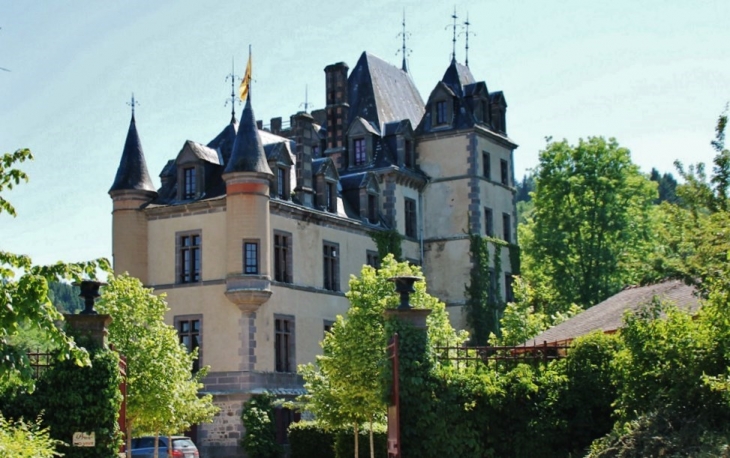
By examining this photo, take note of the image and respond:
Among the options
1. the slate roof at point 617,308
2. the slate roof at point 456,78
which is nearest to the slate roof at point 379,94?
the slate roof at point 456,78

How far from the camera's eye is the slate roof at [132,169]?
44.6m

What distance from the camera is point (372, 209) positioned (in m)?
49.8

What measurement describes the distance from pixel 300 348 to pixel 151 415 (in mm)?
13475

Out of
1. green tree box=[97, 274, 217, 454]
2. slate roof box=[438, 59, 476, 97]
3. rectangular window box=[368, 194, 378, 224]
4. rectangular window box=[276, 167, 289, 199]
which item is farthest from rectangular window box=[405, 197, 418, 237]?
green tree box=[97, 274, 217, 454]

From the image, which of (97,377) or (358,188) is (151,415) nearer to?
(97,377)

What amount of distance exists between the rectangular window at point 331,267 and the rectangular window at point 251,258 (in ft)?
15.0

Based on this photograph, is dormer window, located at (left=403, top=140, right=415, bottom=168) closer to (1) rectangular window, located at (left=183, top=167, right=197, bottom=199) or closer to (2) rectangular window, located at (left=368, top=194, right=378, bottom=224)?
(2) rectangular window, located at (left=368, top=194, right=378, bottom=224)

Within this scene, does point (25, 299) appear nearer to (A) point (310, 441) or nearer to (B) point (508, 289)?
(A) point (310, 441)

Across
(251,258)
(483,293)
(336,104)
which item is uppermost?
(336,104)

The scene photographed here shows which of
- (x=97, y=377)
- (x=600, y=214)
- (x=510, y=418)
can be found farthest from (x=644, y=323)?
(x=600, y=214)

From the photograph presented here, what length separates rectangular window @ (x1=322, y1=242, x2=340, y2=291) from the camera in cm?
4650

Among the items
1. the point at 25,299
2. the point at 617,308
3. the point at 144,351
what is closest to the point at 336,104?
the point at 144,351

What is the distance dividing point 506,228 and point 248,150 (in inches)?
647

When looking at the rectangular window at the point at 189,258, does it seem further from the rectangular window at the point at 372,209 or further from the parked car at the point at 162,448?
the rectangular window at the point at 372,209
